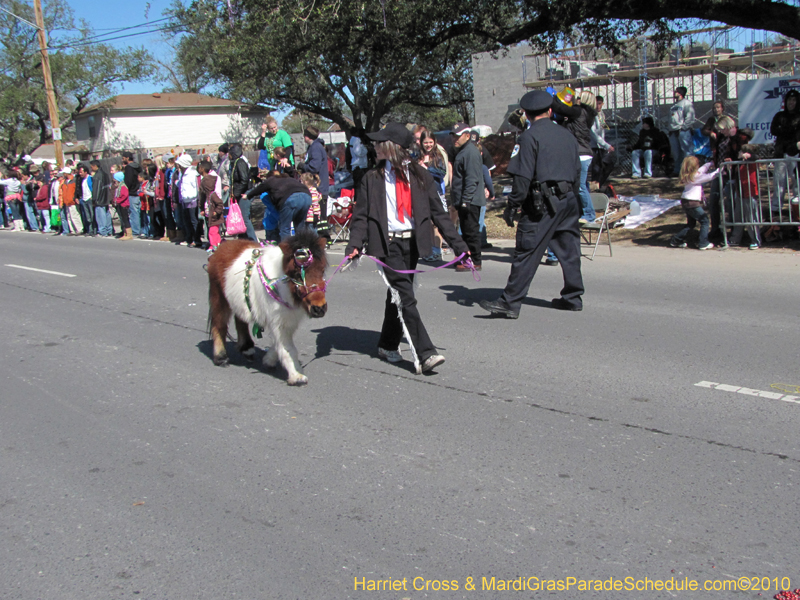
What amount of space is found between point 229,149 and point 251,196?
2910 mm

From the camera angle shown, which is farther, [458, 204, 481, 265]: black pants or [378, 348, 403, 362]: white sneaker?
[458, 204, 481, 265]: black pants

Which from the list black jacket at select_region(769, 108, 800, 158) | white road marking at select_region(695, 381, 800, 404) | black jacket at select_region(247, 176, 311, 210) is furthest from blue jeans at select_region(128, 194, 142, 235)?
white road marking at select_region(695, 381, 800, 404)

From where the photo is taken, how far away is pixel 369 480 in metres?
4.02

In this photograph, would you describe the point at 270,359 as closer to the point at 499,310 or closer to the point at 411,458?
the point at 411,458

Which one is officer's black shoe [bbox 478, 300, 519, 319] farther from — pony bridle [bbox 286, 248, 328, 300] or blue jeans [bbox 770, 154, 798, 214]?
blue jeans [bbox 770, 154, 798, 214]

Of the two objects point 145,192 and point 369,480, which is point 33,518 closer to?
point 369,480

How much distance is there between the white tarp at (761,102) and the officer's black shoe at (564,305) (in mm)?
8427

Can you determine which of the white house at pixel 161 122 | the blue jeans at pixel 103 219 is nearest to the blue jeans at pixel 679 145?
the blue jeans at pixel 103 219

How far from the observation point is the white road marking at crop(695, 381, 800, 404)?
490 cm

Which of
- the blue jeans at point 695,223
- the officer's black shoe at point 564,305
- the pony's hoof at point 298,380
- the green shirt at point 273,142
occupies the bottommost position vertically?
the pony's hoof at point 298,380

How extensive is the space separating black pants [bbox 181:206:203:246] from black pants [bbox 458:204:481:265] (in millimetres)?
7206

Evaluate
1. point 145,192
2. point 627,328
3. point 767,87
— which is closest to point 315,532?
point 627,328

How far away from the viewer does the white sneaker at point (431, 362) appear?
567cm

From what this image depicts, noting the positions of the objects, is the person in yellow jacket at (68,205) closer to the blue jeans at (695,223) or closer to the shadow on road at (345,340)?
the shadow on road at (345,340)
